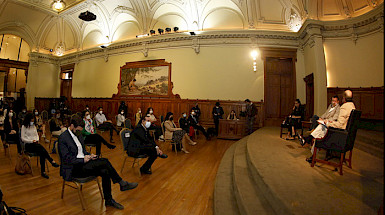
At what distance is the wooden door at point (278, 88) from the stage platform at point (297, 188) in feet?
17.7

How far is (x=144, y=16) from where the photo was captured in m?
10.1

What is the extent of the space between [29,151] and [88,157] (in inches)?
78.3

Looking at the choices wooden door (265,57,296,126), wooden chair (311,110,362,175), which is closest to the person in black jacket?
wooden door (265,57,296,126)

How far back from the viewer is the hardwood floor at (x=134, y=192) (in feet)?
7.79

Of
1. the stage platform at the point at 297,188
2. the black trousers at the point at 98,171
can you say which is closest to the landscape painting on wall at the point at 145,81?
the stage platform at the point at 297,188

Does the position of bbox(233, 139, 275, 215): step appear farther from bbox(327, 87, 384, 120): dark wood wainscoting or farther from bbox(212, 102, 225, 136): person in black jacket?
bbox(327, 87, 384, 120): dark wood wainscoting

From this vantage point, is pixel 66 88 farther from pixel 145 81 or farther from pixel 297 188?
pixel 297 188

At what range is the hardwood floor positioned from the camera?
2.37 meters

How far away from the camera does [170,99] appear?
32.3 feet

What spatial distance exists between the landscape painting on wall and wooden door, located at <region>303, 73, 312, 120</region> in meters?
7.02

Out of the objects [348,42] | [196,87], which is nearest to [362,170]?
[348,42]

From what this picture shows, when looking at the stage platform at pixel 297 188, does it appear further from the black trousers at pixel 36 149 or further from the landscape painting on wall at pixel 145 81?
the landscape painting on wall at pixel 145 81

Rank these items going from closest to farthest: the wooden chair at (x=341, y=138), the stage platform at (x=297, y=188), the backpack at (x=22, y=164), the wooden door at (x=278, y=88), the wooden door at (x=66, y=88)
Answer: the stage platform at (x=297, y=188)
the wooden chair at (x=341, y=138)
the backpack at (x=22, y=164)
the wooden door at (x=278, y=88)
the wooden door at (x=66, y=88)

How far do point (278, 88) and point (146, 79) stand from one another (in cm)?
736
